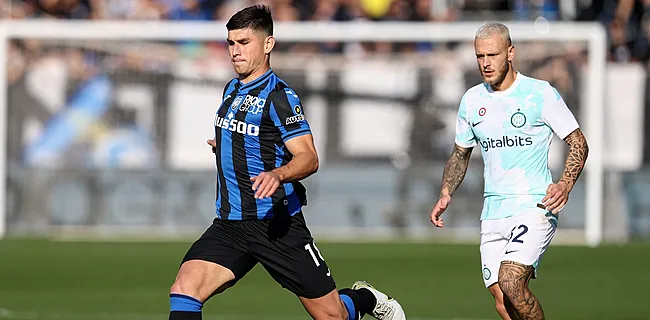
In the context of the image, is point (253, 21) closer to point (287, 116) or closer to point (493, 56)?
point (287, 116)

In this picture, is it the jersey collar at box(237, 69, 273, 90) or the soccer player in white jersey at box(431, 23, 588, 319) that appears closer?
the jersey collar at box(237, 69, 273, 90)

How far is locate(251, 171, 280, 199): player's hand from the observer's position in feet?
20.4

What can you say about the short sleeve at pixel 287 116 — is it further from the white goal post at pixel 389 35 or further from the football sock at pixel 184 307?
the white goal post at pixel 389 35

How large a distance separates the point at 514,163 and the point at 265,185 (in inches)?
82.3

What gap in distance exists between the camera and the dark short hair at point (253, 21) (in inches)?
278

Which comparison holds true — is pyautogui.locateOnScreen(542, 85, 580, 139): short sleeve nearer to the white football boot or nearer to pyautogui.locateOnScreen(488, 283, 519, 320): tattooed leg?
pyautogui.locateOnScreen(488, 283, 519, 320): tattooed leg

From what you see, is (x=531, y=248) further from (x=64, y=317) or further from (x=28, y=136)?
(x=28, y=136)

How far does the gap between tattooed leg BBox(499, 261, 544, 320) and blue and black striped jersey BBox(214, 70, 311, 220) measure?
1335 mm

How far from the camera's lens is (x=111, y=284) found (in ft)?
44.1

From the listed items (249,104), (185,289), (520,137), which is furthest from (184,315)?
(520,137)

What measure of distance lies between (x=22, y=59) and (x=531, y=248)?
600 inches

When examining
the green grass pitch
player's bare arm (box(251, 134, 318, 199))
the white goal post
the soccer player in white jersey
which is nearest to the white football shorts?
the soccer player in white jersey

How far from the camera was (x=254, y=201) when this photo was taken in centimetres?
718

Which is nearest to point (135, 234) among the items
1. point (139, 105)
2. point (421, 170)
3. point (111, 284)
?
point (139, 105)
